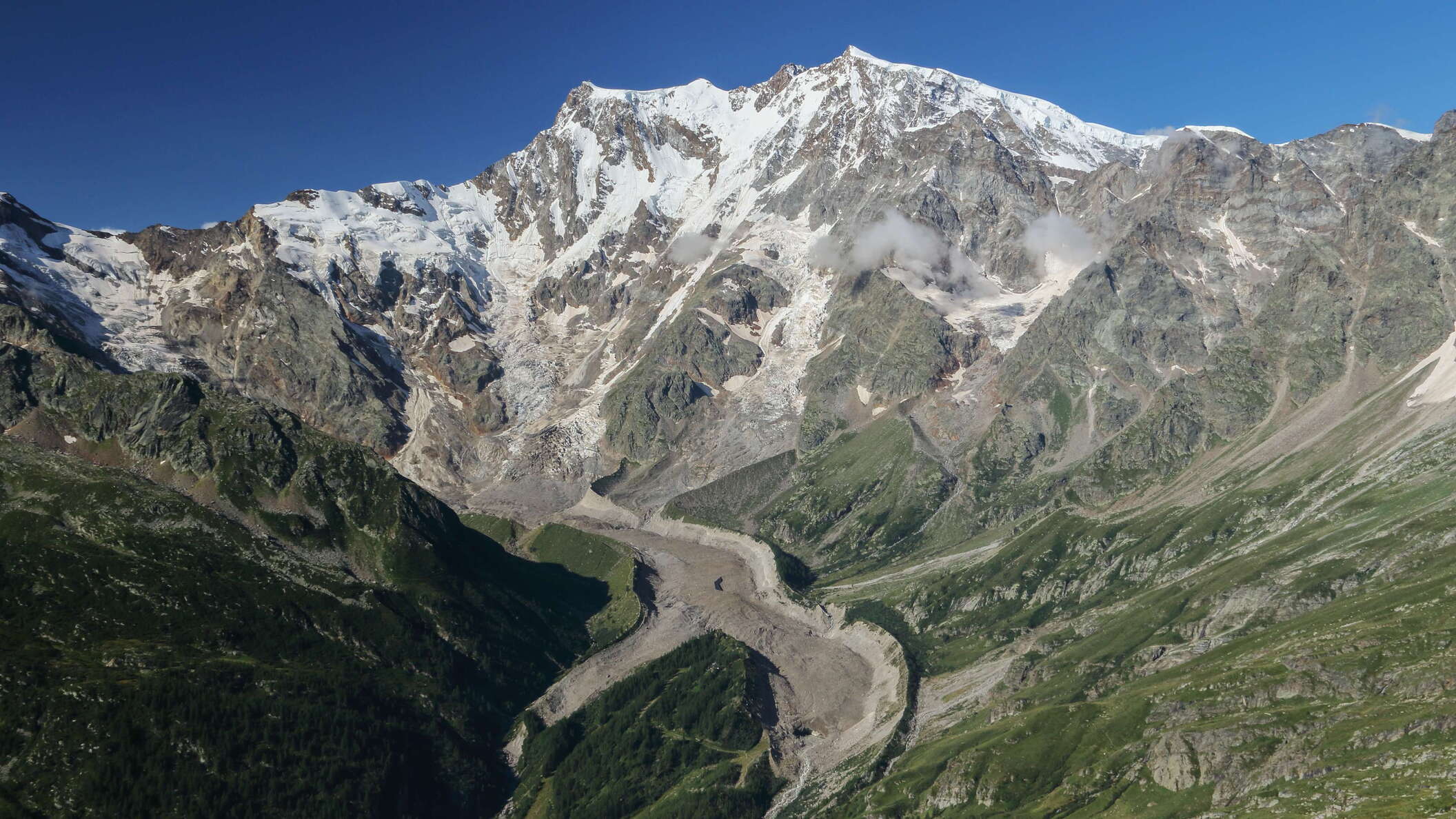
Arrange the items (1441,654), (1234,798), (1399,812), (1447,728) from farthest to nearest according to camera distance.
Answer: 1. (1441,654)
2. (1234,798)
3. (1447,728)
4. (1399,812)

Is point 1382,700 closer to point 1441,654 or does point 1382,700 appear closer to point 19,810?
point 1441,654

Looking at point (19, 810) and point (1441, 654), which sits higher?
point (19, 810)

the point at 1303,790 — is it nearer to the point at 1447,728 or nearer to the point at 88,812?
the point at 1447,728

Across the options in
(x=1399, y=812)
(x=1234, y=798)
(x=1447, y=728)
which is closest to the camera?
(x=1399, y=812)

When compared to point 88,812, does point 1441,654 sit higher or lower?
lower

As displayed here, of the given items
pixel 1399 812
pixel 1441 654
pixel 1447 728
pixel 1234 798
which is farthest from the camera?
pixel 1441 654

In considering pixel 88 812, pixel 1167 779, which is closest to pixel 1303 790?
pixel 1167 779

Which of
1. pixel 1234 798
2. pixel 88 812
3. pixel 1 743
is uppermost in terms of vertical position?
pixel 1 743

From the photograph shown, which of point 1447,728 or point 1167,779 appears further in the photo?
point 1167,779

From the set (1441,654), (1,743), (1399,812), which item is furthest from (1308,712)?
(1,743)
